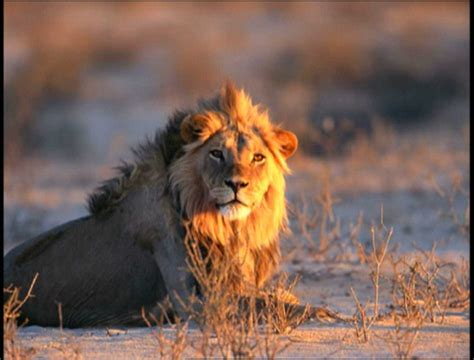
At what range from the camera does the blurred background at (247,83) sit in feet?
37.1

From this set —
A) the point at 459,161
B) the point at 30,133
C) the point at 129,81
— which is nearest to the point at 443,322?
the point at 459,161

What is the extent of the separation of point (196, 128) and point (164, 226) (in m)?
0.53

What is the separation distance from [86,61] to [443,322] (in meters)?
14.4

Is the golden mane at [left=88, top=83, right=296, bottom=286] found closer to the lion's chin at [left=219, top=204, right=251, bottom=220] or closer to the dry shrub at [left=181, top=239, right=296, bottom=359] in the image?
the lion's chin at [left=219, top=204, right=251, bottom=220]

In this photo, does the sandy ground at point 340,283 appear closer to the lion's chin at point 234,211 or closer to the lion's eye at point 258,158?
the lion's chin at point 234,211

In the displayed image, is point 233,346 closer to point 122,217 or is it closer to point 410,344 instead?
point 410,344

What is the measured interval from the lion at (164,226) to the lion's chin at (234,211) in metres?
0.04

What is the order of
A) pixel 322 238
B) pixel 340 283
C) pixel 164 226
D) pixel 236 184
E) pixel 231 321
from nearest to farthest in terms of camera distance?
pixel 231 321 → pixel 236 184 → pixel 164 226 → pixel 340 283 → pixel 322 238

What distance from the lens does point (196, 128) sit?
19.1 feet

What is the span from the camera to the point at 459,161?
11.2 m

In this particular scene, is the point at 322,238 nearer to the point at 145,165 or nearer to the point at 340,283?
the point at 340,283

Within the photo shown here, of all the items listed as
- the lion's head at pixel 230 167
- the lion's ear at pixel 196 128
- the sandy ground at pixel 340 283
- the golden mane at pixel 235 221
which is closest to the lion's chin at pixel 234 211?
the lion's head at pixel 230 167

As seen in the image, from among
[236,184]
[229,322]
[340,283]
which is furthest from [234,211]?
[340,283]

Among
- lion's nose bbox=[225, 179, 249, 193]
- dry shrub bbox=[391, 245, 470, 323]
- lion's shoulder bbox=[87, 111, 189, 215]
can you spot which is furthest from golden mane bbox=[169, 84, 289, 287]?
dry shrub bbox=[391, 245, 470, 323]
